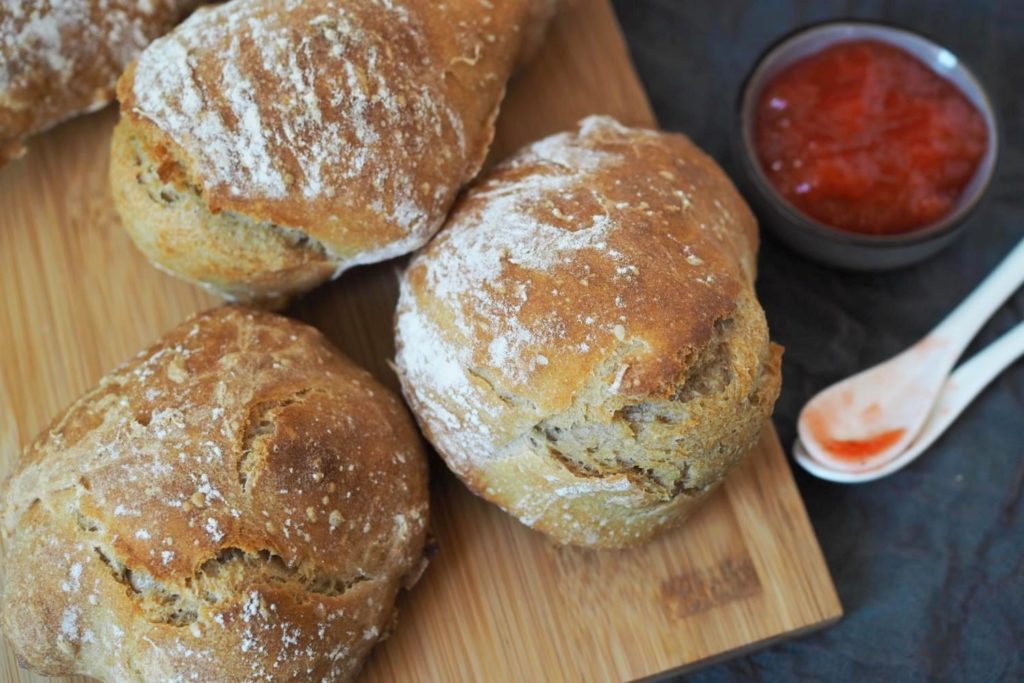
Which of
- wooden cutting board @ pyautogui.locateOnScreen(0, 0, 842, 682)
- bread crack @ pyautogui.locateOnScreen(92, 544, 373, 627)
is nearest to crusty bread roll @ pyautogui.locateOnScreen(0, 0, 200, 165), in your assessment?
wooden cutting board @ pyautogui.locateOnScreen(0, 0, 842, 682)

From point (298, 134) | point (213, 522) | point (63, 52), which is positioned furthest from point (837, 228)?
point (63, 52)

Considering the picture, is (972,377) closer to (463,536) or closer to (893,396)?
(893,396)

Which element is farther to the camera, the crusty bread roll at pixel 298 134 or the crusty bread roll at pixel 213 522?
the crusty bread roll at pixel 298 134

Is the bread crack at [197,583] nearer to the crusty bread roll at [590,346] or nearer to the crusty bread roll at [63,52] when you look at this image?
the crusty bread roll at [590,346]

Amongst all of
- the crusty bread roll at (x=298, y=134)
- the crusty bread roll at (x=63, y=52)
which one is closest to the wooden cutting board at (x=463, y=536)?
the crusty bread roll at (x=63, y=52)

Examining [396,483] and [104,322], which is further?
[104,322]

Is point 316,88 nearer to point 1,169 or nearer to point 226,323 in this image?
point 226,323

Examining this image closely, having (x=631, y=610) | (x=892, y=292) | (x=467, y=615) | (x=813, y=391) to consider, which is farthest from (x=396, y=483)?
(x=892, y=292)
